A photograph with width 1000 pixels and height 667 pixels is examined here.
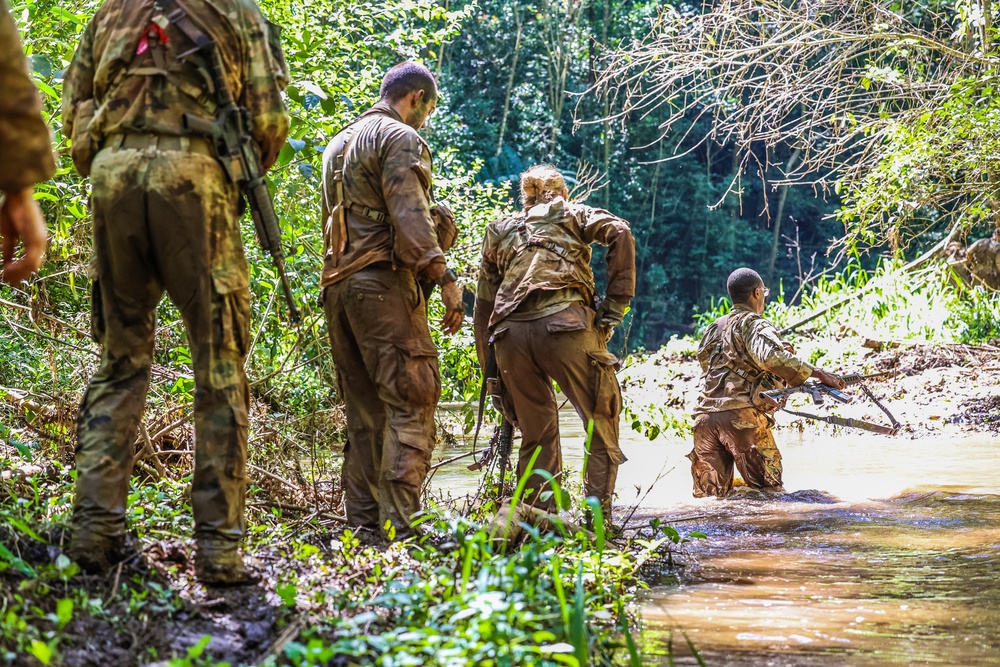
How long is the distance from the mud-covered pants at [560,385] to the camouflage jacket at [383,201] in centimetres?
110

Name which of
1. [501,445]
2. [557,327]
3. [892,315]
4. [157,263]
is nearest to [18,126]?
[157,263]

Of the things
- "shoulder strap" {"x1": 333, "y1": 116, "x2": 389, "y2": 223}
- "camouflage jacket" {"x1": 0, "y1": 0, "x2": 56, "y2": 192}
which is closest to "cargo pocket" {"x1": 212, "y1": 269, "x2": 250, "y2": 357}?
"camouflage jacket" {"x1": 0, "y1": 0, "x2": 56, "y2": 192}

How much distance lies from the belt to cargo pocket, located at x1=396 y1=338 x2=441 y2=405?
1585mm

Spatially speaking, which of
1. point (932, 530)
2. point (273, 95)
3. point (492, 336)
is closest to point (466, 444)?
point (492, 336)

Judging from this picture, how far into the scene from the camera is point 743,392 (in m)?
7.82

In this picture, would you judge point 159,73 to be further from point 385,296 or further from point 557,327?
point 557,327

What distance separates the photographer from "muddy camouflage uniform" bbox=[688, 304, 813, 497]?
25.3 feet

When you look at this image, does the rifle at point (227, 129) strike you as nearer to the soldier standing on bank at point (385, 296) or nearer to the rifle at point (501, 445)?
the soldier standing on bank at point (385, 296)

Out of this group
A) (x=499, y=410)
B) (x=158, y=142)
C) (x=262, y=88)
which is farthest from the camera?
(x=499, y=410)

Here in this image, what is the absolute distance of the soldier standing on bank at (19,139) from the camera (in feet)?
9.20

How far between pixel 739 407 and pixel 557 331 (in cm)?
217

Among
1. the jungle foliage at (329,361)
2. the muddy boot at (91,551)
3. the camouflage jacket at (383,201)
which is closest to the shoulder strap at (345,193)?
the camouflage jacket at (383,201)

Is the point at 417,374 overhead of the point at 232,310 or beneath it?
beneath

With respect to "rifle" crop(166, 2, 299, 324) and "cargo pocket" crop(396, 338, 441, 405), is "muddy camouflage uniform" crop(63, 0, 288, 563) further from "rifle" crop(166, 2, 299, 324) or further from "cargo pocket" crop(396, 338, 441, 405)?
"cargo pocket" crop(396, 338, 441, 405)
